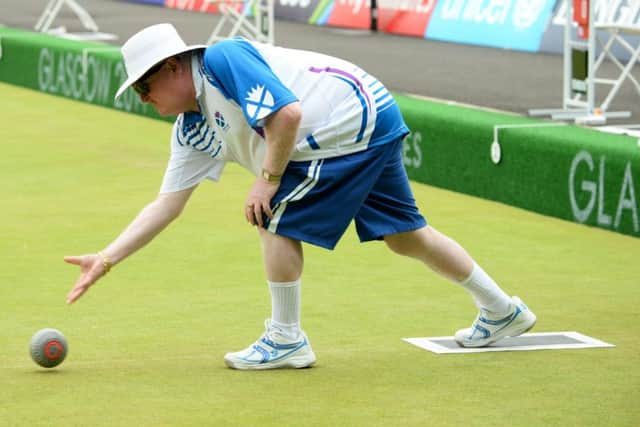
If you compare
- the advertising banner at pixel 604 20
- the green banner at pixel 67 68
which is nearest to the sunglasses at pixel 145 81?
the advertising banner at pixel 604 20

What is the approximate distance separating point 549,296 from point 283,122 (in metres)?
1.92

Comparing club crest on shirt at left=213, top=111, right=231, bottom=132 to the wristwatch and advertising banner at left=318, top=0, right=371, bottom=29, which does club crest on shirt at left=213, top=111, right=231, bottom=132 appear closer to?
the wristwatch

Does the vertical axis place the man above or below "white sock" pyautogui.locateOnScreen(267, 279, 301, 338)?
above

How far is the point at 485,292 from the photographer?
4.92 m

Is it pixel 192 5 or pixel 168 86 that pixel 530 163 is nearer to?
pixel 168 86

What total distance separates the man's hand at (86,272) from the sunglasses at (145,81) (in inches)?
19.8

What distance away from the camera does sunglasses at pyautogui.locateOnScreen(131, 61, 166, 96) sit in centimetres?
446

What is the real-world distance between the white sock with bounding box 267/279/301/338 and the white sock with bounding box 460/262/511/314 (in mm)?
553

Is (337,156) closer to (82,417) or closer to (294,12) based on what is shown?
(82,417)

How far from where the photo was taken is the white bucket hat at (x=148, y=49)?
14.5 ft

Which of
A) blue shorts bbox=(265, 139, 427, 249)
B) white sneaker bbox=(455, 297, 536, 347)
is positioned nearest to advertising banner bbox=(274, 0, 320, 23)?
white sneaker bbox=(455, 297, 536, 347)

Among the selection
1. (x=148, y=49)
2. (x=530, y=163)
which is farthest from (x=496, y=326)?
(x=530, y=163)

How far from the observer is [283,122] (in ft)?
14.2

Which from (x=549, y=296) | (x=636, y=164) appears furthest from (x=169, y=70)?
(x=636, y=164)
